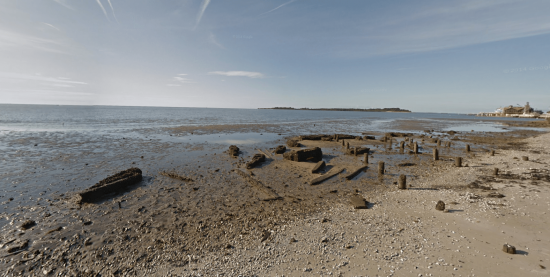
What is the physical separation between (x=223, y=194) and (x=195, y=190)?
1.69 m

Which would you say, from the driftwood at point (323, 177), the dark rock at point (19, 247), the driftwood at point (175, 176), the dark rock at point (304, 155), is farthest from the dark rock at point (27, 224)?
the dark rock at point (304, 155)

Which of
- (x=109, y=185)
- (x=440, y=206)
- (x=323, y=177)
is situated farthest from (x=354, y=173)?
(x=109, y=185)

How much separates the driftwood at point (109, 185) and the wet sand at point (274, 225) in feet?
1.33

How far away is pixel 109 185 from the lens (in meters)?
10.7

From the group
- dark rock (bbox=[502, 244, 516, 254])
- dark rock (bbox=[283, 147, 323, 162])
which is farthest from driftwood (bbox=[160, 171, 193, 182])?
dark rock (bbox=[502, 244, 516, 254])

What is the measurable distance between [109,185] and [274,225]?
8.81 meters

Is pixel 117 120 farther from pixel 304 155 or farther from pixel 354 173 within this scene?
pixel 354 173

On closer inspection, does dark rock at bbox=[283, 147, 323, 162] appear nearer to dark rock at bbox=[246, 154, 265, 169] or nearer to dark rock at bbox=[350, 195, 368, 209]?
dark rock at bbox=[246, 154, 265, 169]

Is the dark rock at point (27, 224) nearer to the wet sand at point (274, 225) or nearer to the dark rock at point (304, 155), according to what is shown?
the wet sand at point (274, 225)

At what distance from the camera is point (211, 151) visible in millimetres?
21609

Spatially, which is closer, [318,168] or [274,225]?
[274,225]

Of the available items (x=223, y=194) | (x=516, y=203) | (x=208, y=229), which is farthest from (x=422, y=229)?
(x=223, y=194)

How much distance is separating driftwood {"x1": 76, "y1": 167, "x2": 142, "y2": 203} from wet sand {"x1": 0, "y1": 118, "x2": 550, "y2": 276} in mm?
404

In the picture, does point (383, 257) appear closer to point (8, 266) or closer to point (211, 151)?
point (8, 266)
